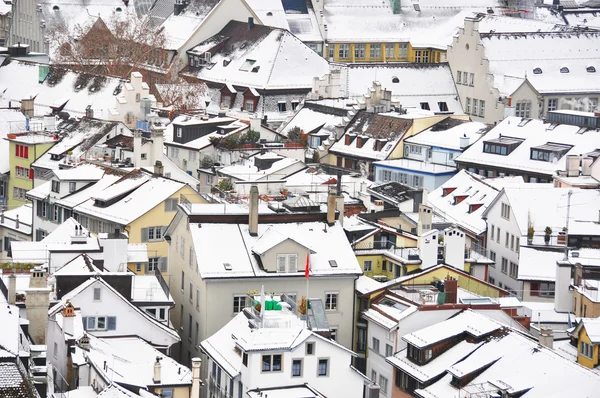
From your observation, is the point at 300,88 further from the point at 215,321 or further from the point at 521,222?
the point at 215,321

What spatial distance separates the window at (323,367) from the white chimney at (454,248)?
17.1m

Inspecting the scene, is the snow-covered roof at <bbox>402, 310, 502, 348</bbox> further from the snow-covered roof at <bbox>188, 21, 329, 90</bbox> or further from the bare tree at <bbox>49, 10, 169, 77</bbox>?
the bare tree at <bbox>49, 10, 169, 77</bbox>

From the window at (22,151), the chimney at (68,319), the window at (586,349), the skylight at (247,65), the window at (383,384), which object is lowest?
the window at (383,384)

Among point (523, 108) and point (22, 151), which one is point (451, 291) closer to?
point (22, 151)

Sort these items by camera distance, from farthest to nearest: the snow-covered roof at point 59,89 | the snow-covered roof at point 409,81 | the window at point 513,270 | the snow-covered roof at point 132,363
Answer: the snow-covered roof at point 409,81 → the snow-covered roof at point 59,89 → the window at point 513,270 → the snow-covered roof at point 132,363

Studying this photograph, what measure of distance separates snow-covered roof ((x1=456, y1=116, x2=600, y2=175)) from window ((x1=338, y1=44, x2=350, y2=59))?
57.0m

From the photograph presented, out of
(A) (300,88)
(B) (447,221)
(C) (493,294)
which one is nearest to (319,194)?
(B) (447,221)

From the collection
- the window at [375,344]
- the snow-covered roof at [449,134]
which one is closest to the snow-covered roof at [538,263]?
the window at [375,344]

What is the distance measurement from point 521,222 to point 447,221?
3.99 meters

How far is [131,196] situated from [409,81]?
58.9m

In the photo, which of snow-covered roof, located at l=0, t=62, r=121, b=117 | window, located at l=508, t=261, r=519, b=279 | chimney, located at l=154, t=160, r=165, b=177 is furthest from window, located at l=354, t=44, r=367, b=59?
window, located at l=508, t=261, r=519, b=279

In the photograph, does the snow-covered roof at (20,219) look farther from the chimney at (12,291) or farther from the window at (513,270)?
the chimney at (12,291)

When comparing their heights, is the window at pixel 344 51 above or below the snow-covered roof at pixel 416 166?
above

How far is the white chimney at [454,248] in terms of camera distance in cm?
9269
